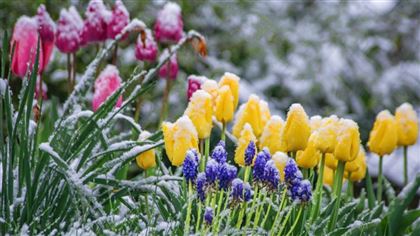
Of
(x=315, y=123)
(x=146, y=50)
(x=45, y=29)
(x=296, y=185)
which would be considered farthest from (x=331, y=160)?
(x=45, y=29)

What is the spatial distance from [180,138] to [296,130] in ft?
1.02

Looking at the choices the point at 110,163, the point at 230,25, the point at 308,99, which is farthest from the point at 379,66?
the point at 110,163

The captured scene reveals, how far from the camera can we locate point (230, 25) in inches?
209

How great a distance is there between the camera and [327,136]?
191 centimetres

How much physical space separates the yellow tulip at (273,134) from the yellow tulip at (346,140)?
0.19 meters

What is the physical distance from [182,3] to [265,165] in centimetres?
346

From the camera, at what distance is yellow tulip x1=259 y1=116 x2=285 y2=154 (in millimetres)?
2059

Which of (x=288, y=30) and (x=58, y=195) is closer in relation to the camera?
(x=58, y=195)

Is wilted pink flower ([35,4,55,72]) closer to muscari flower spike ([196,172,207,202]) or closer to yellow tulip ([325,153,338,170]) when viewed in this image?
yellow tulip ([325,153,338,170])

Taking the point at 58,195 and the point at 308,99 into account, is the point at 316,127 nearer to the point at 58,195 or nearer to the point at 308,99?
the point at 58,195

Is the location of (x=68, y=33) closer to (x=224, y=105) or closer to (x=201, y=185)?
(x=224, y=105)

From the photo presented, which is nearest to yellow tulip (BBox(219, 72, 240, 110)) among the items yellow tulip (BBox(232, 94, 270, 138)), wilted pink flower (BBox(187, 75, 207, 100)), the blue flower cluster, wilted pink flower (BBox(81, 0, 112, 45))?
yellow tulip (BBox(232, 94, 270, 138))

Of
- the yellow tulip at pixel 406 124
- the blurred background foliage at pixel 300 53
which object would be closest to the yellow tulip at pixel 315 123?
the yellow tulip at pixel 406 124

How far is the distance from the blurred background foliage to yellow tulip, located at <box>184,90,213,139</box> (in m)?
2.77
